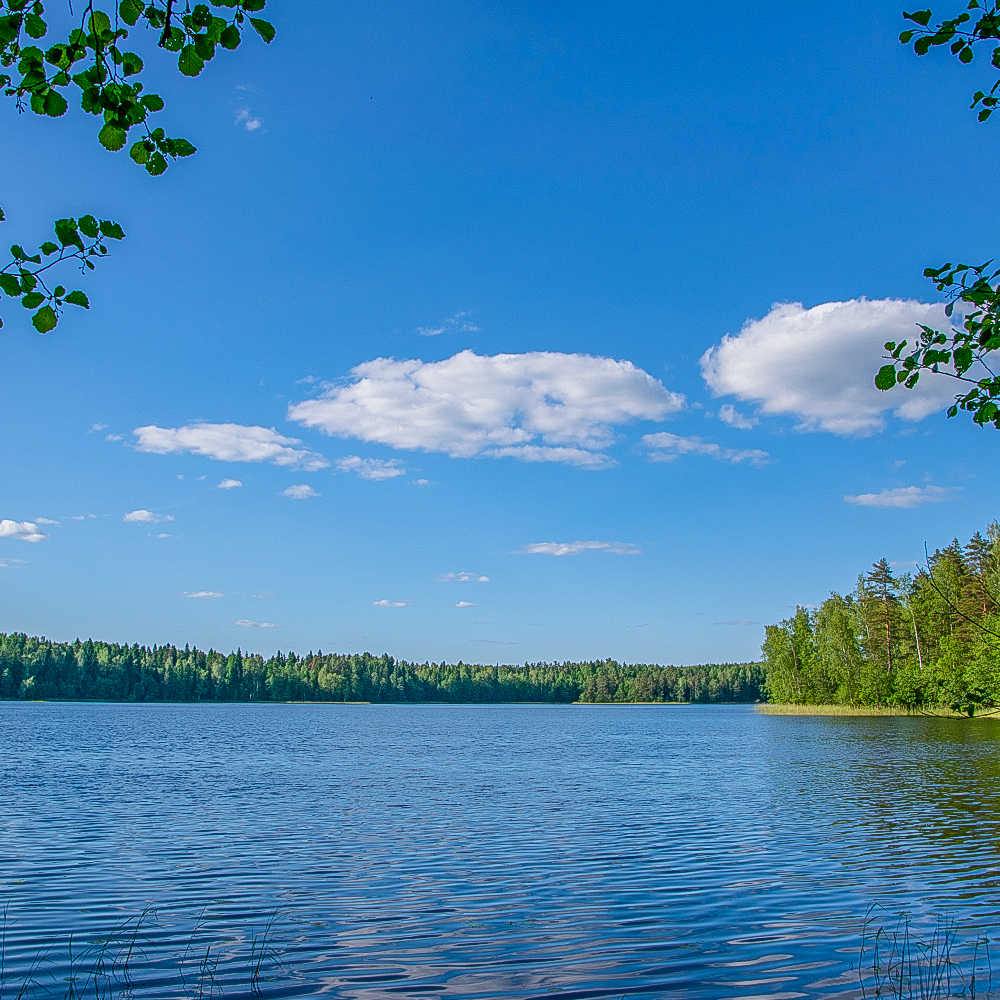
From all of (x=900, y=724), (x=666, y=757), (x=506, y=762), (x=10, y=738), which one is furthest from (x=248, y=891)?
(x=900, y=724)

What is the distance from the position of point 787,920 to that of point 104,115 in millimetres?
15541

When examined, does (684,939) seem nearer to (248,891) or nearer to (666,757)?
(248,891)

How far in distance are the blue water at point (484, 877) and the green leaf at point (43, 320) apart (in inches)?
377

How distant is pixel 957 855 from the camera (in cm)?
1991

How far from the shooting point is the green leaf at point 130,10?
4.98 m

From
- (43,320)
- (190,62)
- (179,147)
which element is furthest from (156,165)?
(43,320)

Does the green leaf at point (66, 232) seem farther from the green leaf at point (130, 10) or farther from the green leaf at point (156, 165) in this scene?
the green leaf at point (130, 10)

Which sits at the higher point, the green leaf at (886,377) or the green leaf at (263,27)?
the green leaf at (263,27)

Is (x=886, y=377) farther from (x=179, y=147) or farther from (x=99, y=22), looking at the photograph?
(x=99, y=22)

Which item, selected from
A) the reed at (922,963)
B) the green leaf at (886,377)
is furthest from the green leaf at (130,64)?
the reed at (922,963)

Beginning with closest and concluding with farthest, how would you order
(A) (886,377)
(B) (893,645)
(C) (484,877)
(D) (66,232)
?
(D) (66,232) < (A) (886,377) < (C) (484,877) < (B) (893,645)

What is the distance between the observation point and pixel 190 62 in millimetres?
5180

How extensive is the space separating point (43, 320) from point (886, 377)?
5.84 metres

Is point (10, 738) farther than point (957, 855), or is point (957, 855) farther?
point (10, 738)
